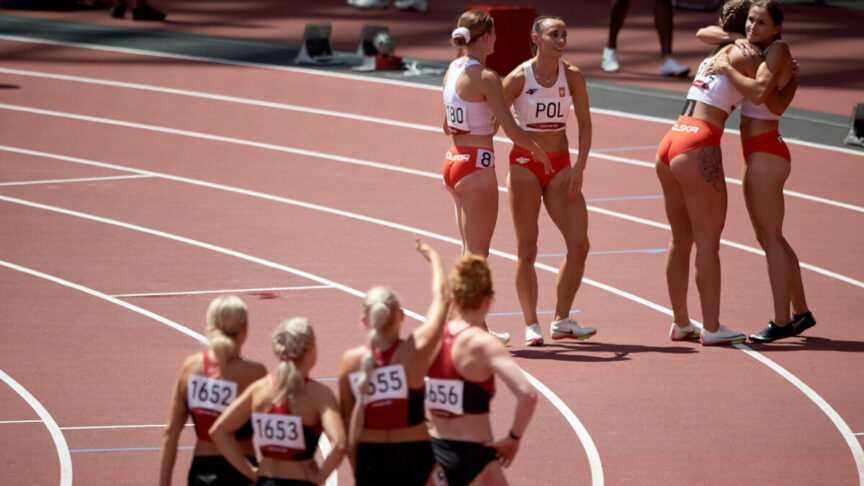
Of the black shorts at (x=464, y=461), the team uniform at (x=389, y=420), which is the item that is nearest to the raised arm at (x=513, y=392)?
the black shorts at (x=464, y=461)

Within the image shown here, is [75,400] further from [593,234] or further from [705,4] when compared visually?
[705,4]

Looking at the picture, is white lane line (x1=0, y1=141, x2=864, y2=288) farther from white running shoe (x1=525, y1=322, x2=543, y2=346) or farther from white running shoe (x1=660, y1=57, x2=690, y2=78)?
white running shoe (x1=660, y1=57, x2=690, y2=78)

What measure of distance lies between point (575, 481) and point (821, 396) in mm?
2320

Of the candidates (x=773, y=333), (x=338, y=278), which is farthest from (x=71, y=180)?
(x=773, y=333)

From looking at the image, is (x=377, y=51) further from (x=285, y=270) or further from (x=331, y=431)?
(x=331, y=431)

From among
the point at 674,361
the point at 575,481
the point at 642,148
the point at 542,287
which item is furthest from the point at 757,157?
the point at 642,148

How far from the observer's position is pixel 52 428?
829 cm

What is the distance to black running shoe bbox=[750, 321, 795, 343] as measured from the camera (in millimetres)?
10039

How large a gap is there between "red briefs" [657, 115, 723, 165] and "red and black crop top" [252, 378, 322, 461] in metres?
4.91

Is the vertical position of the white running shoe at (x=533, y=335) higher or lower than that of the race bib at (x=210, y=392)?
lower

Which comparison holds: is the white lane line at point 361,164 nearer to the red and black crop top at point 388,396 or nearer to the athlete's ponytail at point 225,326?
the red and black crop top at point 388,396

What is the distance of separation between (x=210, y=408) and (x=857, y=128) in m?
13.9

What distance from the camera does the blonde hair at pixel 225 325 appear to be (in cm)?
584

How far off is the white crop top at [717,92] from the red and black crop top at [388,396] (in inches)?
185
